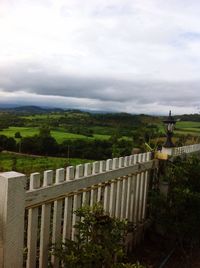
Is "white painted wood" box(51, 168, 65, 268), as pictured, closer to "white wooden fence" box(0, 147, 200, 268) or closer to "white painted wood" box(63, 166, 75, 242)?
"white wooden fence" box(0, 147, 200, 268)

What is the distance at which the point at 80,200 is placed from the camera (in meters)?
3.74

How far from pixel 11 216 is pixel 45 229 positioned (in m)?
0.70

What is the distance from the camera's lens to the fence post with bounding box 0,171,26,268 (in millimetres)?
2629

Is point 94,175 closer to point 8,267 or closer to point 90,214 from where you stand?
point 90,214

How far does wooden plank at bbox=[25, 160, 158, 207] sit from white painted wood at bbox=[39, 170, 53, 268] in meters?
0.08

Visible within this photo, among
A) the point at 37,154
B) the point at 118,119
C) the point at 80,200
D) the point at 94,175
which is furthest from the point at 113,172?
the point at 118,119

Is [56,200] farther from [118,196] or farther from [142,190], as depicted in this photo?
[142,190]

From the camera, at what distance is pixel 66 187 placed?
3.42 metres

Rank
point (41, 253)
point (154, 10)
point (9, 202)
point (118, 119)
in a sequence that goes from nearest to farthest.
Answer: point (9, 202)
point (41, 253)
point (154, 10)
point (118, 119)

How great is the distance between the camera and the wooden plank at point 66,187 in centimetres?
300

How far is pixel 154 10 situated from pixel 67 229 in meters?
7.48

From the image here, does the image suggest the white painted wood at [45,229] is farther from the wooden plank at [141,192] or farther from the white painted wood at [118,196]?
the wooden plank at [141,192]

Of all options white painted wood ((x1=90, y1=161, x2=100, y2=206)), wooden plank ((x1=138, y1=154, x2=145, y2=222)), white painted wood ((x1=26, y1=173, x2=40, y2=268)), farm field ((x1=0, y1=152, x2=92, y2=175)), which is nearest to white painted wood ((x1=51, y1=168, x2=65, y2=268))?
white painted wood ((x1=26, y1=173, x2=40, y2=268))

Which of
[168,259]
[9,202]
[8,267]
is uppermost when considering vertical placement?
[9,202]
